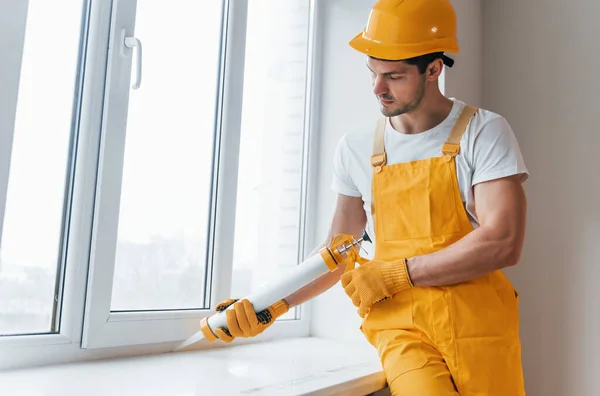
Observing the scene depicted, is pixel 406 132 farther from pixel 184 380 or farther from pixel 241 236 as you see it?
pixel 184 380

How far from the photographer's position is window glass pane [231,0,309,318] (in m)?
1.89

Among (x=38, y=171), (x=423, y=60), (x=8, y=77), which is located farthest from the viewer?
(x=423, y=60)

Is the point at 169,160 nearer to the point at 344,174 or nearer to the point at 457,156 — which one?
the point at 344,174

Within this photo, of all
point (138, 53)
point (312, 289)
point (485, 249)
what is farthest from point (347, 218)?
point (138, 53)

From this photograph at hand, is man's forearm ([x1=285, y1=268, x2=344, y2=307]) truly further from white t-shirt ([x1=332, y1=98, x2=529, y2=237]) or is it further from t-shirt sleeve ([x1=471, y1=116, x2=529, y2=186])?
t-shirt sleeve ([x1=471, y1=116, x2=529, y2=186])

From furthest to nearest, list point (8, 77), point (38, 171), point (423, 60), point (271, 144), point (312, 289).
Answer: point (271, 144) < point (312, 289) < point (423, 60) < point (38, 171) < point (8, 77)

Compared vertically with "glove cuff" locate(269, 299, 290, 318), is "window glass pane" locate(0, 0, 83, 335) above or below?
above

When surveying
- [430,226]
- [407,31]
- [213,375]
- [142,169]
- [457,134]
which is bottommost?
[213,375]

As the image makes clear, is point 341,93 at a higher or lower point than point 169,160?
higher

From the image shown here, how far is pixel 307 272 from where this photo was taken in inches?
54.2

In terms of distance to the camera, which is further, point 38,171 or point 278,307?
point 278,307

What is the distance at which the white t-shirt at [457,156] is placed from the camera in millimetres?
1330

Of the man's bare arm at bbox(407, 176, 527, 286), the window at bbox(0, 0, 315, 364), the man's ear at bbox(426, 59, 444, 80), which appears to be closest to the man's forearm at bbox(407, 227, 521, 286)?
the man's bare arm at bbox(407, 176, 527, 286)

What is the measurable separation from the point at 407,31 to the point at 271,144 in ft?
2.44
